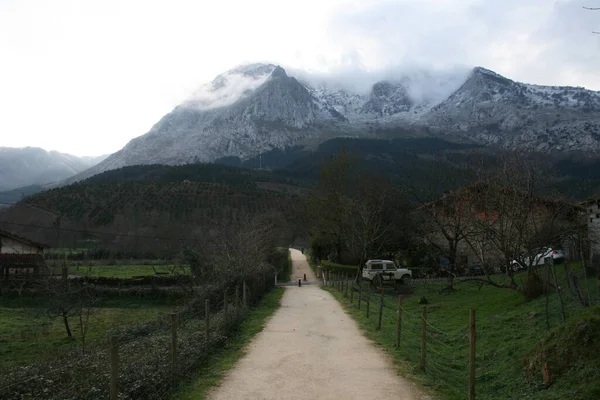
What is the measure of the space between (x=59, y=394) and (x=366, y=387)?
4756 mm

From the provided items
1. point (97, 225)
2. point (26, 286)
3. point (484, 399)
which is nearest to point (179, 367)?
point (484, 399)

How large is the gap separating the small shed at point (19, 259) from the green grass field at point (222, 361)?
29847 millimetres

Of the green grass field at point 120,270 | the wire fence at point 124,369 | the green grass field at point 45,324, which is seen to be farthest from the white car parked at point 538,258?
the green grass field at point 120,270

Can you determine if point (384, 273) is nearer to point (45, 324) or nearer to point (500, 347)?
point (500, 347)

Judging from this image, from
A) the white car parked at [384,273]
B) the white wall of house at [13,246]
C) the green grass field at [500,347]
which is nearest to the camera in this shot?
the green grass field at [500,347]

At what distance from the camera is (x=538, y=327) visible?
1143cm

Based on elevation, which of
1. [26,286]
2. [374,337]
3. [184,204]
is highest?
[184,204]

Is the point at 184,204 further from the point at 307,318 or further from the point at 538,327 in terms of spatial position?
the point at 538,327

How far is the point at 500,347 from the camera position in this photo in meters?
11.1

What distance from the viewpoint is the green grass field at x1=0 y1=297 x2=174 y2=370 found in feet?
63.3

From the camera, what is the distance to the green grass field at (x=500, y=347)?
7172 mm

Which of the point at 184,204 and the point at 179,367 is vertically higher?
the point at 184,204

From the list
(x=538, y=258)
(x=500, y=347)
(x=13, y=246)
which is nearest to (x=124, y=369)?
(x=500, y=347)

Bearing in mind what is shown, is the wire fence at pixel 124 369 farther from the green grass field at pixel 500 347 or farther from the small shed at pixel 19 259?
the small shed at pixel 19 259
